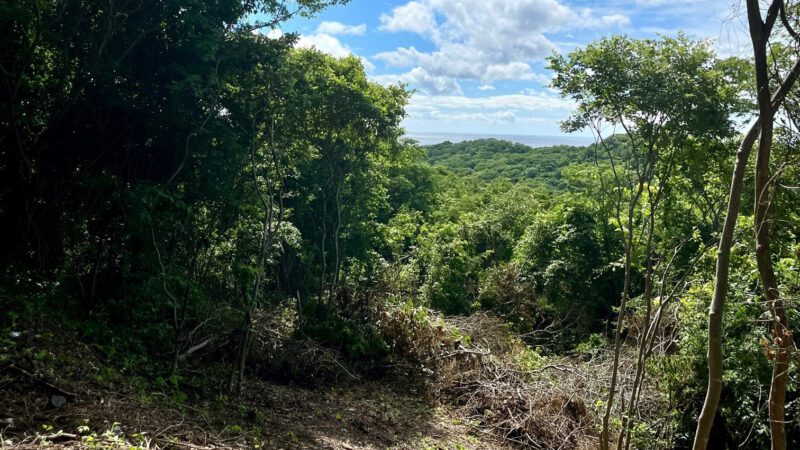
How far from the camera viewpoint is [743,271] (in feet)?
23.4

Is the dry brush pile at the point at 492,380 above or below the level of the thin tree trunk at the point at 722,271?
below

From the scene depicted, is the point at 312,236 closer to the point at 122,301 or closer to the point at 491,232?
the point at 122,301

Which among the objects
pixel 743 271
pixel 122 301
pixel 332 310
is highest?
pixel 743 271

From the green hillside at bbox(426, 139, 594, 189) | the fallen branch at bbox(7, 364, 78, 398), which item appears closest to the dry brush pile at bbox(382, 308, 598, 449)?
the fallen branch at bbox(7, 364, 78, 398)

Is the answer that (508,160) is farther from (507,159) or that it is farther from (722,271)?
(722,271)

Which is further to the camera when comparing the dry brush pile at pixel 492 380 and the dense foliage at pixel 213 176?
the dry brush pile at pixel 492 380

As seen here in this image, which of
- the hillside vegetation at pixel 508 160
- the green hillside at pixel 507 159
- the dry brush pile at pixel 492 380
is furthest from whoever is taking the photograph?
the green hillside at pixel 507 159

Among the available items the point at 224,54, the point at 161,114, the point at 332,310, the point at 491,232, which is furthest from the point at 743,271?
the point at 491,232

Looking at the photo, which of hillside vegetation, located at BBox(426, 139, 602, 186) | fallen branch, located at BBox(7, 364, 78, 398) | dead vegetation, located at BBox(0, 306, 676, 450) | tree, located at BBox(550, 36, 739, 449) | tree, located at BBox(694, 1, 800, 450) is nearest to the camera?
tree, located at BBox(694, 1, 800, 450)

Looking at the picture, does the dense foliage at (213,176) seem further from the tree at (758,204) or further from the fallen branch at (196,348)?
the tree at (758,204)

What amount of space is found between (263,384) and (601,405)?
500 centimetres

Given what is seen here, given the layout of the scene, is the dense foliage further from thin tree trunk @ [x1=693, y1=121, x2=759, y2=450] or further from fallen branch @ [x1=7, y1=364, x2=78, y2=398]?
thin tree trunk @ [x1=693, y1=121, x2=759, y2=450]

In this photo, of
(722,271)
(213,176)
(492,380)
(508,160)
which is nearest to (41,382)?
(213,176)

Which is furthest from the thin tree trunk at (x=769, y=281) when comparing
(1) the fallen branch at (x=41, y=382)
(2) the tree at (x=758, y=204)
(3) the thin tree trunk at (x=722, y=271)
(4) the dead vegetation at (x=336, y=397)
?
(1) the fallen branch at (x=41, y=382)
